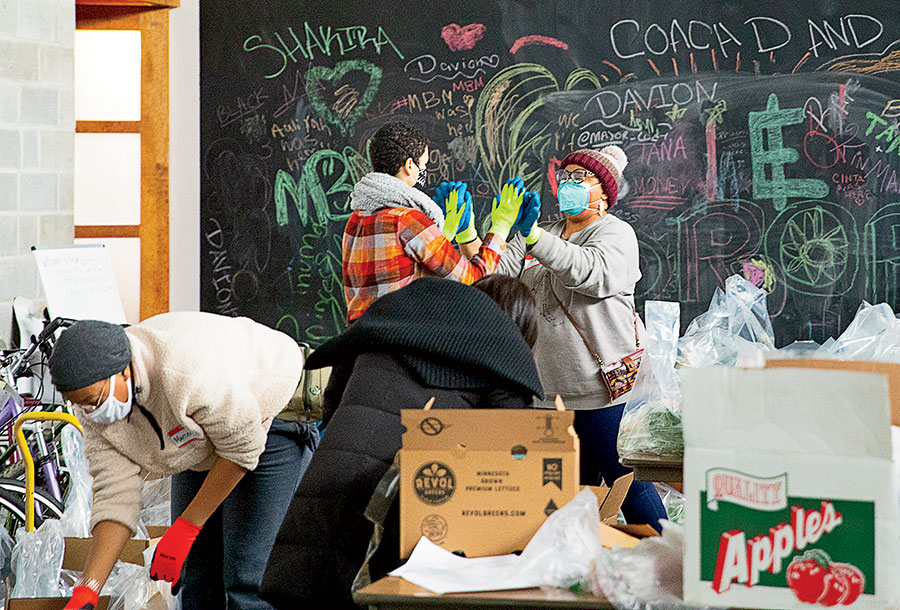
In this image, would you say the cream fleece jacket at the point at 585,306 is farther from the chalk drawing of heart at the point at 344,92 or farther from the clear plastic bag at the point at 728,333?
the chalk drawing of heart at the point at 344,92

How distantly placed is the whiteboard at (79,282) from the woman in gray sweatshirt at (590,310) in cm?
198

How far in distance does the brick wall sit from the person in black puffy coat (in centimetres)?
275

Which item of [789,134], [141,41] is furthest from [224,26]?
[789,134]

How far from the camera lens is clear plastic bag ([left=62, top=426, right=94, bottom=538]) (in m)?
2.74

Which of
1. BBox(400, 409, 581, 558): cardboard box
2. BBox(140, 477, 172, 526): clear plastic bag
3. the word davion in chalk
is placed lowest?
BBox(140, 477, 172, 526): clear plastic bag

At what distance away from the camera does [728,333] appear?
220 cm

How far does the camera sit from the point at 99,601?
186 centimetres

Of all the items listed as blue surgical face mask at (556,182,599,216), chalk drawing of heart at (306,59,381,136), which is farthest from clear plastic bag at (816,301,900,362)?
chalk drawing of heart at (306,59,381,136)

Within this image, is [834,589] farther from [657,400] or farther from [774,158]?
[774,158]

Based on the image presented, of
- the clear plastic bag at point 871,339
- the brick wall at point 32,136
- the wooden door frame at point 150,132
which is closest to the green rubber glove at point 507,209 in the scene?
the clear plastic bag at point 871,339

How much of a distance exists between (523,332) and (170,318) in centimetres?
72

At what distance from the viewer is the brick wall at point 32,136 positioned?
13.2ft

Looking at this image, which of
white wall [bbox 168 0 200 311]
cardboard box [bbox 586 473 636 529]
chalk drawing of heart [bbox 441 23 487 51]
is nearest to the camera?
cardboard box [bbox 586 473 636 529]

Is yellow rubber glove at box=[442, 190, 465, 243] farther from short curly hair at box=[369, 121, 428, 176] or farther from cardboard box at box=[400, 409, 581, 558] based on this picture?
cardboard box at box=[400, 409, 581, 558]
